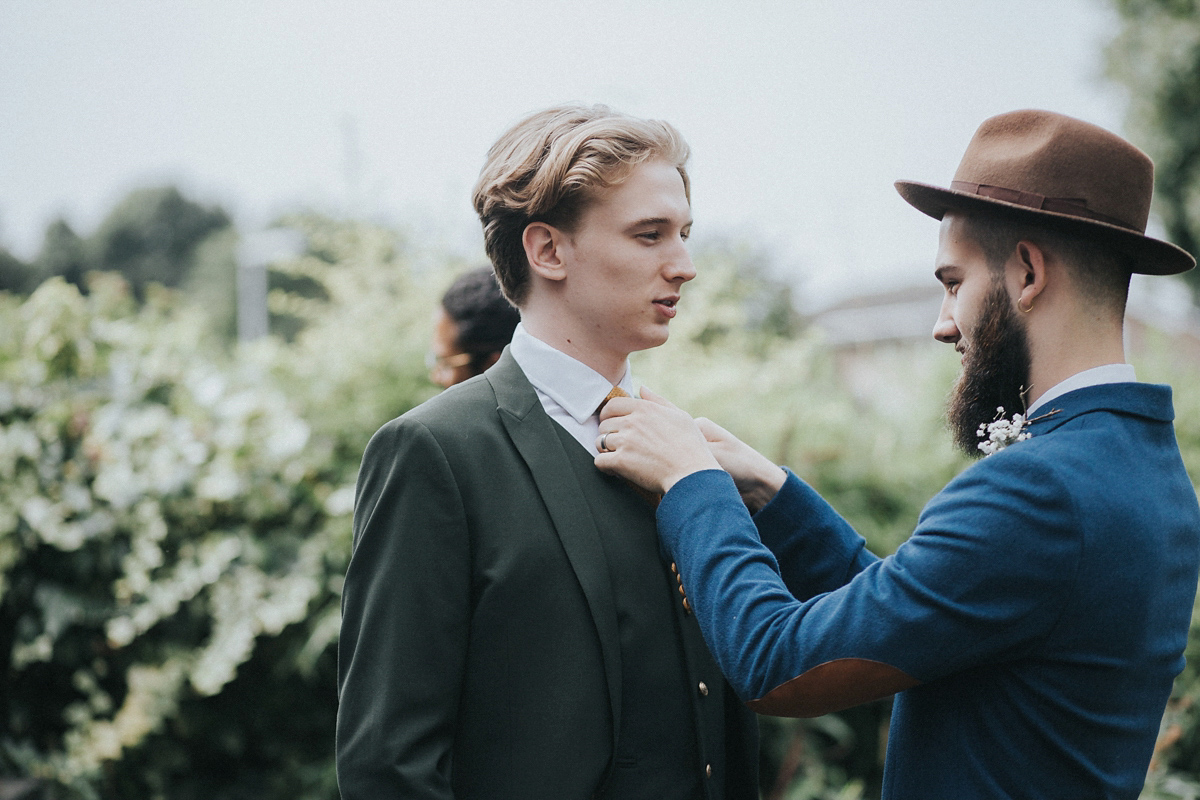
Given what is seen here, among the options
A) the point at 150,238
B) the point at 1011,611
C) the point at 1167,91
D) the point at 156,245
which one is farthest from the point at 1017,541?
the point at 150,238

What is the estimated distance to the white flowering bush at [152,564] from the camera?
157 inches

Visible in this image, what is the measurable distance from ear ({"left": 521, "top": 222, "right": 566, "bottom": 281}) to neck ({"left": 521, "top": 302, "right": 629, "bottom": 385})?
0.29 feet

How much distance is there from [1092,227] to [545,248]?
3.61ft

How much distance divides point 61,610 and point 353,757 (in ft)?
10.6

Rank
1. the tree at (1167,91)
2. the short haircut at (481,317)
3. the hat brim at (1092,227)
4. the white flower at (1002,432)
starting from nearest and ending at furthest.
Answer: the hat brim at (1092,227), the white flower at (1002,432), the short haircut at (481,317), the tree at (1167,91)

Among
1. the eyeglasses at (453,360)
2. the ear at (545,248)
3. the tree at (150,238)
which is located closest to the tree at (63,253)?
the tree at (150,238)

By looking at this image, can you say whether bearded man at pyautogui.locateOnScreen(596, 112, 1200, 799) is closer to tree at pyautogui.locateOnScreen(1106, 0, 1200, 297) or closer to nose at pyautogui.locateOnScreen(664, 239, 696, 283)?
nose at pyautogui.locateOnScreen(664, 239, 696, 283)

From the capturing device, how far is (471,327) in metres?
3.27

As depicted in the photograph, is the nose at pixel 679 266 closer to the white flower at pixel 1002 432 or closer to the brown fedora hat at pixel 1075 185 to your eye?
the brown fedora hat at pixel 1075 185

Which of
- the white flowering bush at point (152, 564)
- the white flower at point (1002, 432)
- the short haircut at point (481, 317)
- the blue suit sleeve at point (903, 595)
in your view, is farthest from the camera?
the white flowering bush at point (152, 564)

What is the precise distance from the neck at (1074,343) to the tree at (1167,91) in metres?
18.5

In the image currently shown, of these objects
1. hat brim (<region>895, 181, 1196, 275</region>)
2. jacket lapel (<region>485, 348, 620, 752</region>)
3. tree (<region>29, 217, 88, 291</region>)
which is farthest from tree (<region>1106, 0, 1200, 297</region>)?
tree (<region>29, 217, 88, 291</region>)

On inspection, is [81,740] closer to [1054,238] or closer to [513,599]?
[513,599]

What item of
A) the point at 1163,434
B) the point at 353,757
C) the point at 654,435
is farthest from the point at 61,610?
the point at 1163,434
